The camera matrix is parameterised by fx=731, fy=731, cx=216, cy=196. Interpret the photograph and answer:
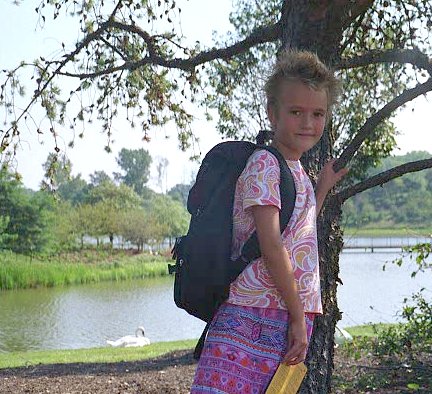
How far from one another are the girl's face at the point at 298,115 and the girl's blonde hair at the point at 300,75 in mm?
17

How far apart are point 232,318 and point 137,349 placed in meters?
9.77

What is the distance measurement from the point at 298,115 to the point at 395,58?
1862mm

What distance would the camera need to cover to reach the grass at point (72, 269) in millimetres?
28359

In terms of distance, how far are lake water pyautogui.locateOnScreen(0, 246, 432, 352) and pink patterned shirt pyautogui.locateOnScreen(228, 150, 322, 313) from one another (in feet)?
31.2

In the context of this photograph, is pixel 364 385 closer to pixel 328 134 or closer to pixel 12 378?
pixel 328 134

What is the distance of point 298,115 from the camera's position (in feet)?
7.97

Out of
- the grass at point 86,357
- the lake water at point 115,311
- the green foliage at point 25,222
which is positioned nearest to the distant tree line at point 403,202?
the green foliage at point 25,222

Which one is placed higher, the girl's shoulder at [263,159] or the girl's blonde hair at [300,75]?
the girl's blonde hair at [300,75]

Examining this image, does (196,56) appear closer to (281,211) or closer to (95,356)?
(281,211)

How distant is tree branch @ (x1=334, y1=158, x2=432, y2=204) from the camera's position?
11.9ft

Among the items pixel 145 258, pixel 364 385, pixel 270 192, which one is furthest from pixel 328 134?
pixel 145 258

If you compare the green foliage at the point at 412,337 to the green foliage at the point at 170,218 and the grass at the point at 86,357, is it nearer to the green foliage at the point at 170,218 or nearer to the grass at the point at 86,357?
the grass at the point at 86,357

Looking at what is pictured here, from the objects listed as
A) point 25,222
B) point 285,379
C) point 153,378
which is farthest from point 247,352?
point 25,222

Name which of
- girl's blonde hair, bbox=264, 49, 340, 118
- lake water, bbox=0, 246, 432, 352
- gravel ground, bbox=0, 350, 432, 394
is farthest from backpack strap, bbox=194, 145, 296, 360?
lake water, bbox=0, 246, 432, 352
